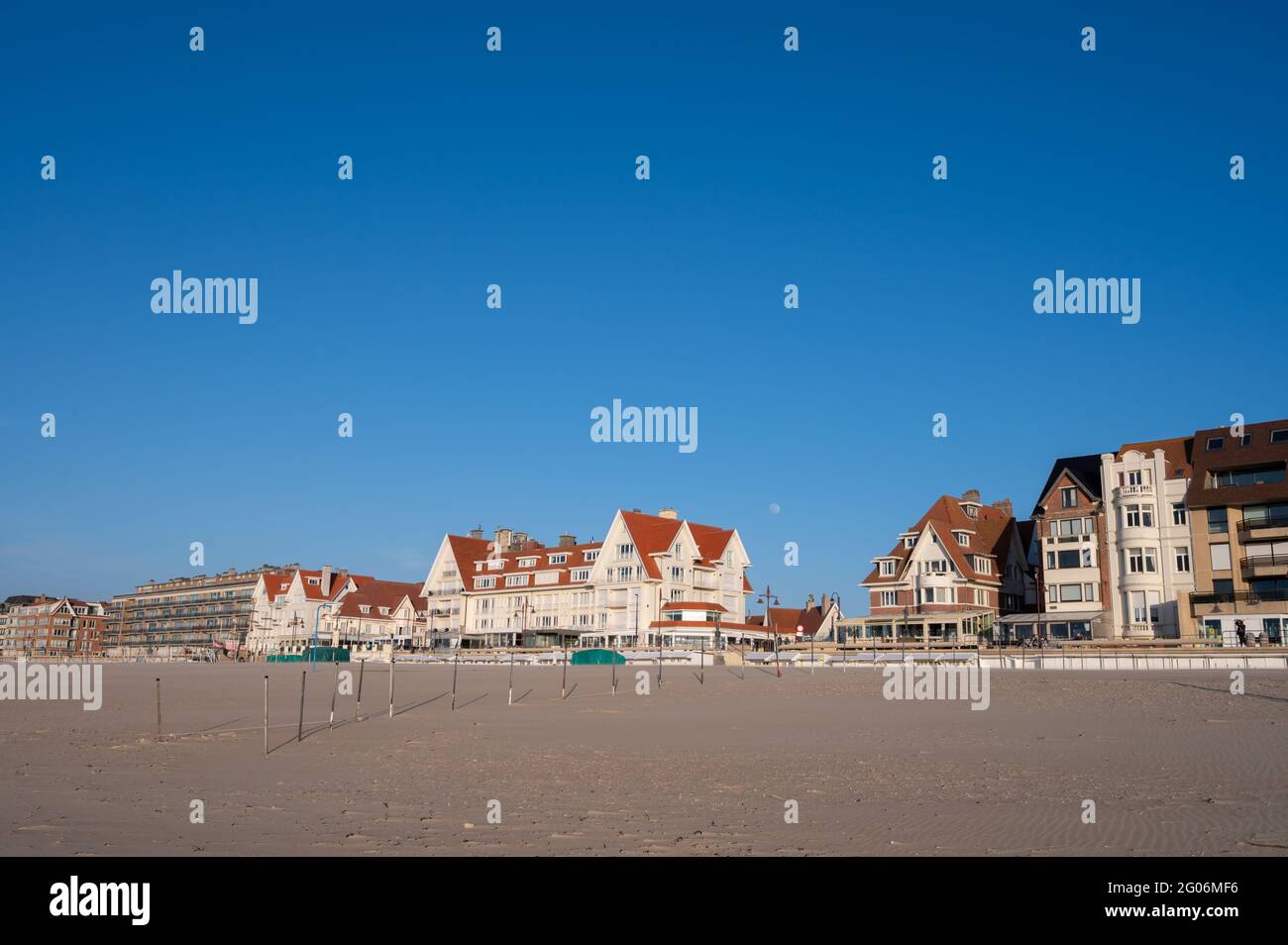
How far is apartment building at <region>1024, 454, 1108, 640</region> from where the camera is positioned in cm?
6594

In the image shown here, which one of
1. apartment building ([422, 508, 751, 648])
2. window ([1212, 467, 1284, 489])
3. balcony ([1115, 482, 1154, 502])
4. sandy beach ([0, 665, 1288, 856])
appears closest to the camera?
sandy beach ([0, 665, 1288, 856])

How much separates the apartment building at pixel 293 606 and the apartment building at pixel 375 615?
118 cm

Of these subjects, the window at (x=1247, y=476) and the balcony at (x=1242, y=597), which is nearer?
the balcony at (x=1242, y=597)

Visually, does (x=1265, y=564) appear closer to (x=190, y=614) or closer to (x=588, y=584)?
(x=588, y=584)

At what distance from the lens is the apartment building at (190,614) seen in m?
168

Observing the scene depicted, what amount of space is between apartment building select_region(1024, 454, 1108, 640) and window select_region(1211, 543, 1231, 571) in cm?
415

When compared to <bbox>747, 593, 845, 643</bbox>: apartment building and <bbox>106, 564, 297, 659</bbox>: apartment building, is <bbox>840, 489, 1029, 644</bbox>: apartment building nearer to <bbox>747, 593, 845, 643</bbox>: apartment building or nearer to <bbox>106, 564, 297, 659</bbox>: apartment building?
<bbox>747, 593, 845, 643</bbox>: apartment building

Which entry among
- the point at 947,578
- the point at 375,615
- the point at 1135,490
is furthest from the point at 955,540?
the point at 375,615

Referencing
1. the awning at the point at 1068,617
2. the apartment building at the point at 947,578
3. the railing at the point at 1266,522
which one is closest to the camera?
the railing at the point at 1266,522

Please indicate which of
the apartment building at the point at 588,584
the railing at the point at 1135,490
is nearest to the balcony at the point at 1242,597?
the railing at the point at 1135,490

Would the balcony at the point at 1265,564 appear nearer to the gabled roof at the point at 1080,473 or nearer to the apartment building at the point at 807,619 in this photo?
the gabled roof at the point at 1080,473

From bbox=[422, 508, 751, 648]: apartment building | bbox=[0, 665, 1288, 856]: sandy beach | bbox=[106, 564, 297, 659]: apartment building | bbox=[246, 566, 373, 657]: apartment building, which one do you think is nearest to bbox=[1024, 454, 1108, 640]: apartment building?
bbox=[422, 508, 751, 648]: apartment building

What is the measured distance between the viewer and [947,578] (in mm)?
70875
